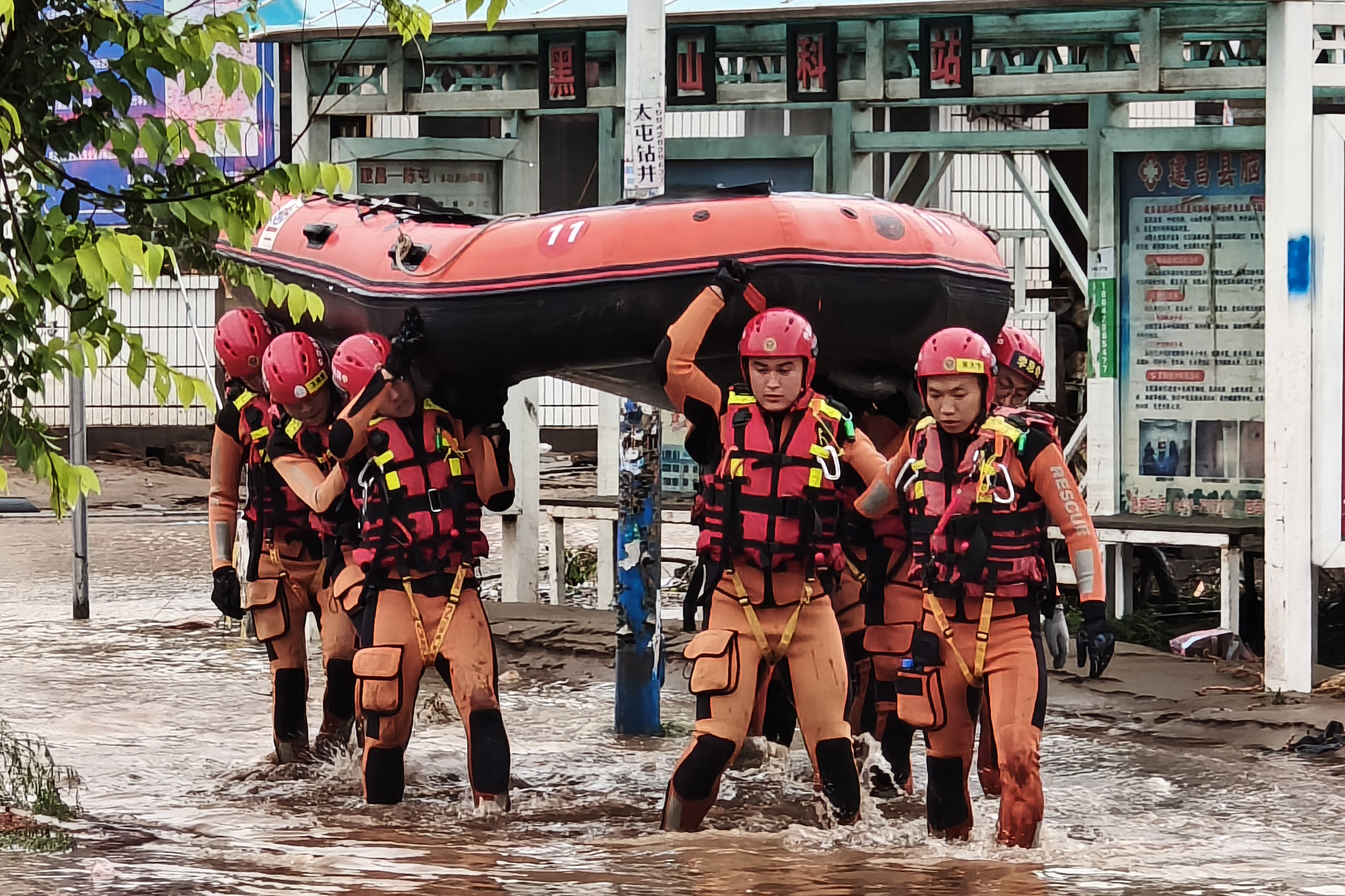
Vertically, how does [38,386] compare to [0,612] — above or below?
above

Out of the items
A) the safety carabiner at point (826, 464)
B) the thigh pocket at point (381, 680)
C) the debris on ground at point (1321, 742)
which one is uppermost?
the safety carabiner at point (826, 464)

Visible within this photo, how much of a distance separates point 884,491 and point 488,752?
5.54ft

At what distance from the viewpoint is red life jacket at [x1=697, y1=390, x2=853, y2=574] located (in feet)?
21.6

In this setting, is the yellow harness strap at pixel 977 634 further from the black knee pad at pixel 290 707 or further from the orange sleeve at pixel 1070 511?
Answer: the black knee pad at pixel 290 707

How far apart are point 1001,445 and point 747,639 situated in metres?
1.08

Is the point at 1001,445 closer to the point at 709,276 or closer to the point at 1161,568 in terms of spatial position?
the point at 709,276

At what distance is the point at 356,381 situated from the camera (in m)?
7.27

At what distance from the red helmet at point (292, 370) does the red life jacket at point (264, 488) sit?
44cm

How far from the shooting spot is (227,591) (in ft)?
26.7

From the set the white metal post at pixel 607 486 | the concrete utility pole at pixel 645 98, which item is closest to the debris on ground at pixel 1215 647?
the white metal post at pixel 607 486

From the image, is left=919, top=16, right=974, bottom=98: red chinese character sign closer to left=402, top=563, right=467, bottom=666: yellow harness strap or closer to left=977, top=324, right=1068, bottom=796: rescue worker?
left=977, top=324, right=1068, bottom=796: rescue worker

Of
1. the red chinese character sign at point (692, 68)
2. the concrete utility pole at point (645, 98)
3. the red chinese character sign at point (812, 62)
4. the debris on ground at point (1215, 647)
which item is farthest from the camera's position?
the red chinese character sign at point (692, 68)

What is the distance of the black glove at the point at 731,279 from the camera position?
693 cm

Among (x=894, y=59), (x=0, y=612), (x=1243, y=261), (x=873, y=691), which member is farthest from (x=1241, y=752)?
(x=0, y=612)
